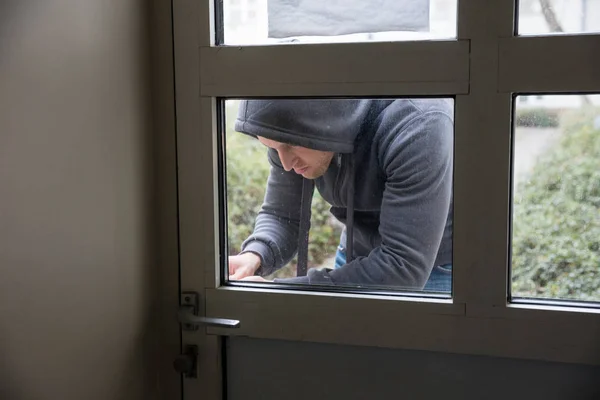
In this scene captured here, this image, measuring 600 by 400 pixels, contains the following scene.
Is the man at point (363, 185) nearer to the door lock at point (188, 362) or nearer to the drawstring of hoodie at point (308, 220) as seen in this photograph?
the drawstring of hoodie at point (308, 220)

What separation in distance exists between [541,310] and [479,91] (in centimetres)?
37

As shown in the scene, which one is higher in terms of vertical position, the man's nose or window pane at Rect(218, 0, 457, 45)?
window pane at Rect(218, 0, 457, 45)

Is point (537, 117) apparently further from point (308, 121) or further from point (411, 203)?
point (308, 121)

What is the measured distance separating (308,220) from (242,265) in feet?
0.51

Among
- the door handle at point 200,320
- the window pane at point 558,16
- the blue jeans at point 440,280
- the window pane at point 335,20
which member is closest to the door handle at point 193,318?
the door handle at point 200,320

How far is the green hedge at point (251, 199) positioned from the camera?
1.21 m

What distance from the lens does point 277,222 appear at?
123 cm

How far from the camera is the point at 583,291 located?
110 centimetres

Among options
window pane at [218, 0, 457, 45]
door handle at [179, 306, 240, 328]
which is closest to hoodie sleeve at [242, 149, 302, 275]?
door handle at [179, 306, 240, 328]

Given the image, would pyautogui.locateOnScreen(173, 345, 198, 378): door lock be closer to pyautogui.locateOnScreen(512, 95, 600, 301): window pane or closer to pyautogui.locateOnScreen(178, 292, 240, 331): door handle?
pyautogui.locateOnScreen(178, 292, 240, 331): door handle

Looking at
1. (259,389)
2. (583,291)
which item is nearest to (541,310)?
(583,291)

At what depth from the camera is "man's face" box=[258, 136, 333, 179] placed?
3.90 ft

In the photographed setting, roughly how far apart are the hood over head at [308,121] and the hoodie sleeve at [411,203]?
6 centimetres

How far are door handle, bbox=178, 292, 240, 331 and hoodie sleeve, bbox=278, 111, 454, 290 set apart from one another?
24 centimetres
